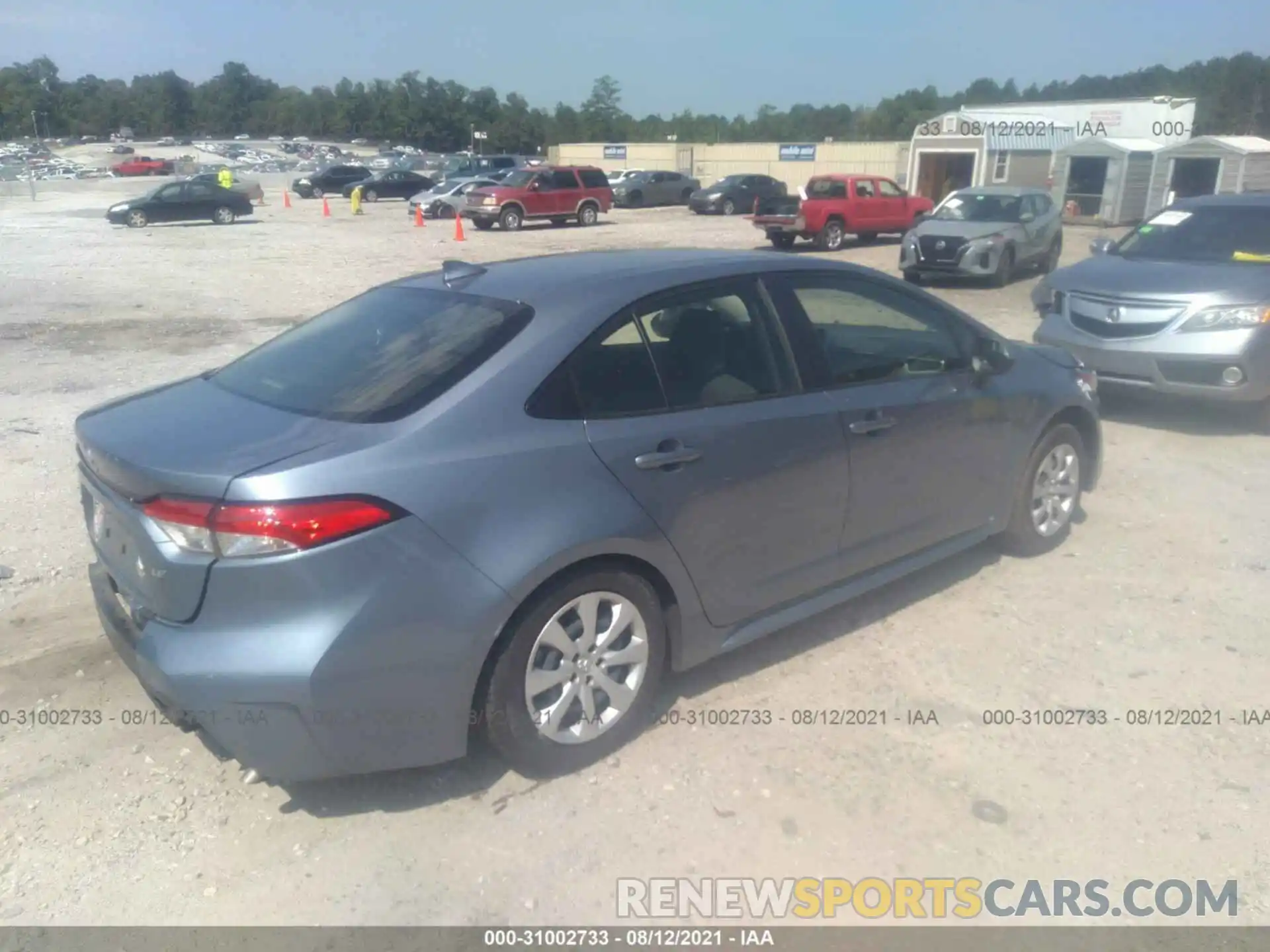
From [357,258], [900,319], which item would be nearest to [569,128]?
[357,258]

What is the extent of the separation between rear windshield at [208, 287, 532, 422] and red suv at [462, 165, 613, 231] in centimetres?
2753

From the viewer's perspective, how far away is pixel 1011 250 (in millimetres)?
16938

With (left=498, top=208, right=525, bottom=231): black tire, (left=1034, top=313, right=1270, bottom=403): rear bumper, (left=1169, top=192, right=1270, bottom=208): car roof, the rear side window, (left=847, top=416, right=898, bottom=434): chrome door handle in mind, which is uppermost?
(left=1169, top=192, right=1270, bottom=208): car roof

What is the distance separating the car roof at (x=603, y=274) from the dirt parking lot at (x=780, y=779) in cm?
158

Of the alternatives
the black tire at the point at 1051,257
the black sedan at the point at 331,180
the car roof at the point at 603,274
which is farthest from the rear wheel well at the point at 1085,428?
the black sedan at the point at 331,180

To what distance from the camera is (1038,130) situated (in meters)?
33.2

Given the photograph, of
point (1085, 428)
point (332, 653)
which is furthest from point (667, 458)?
point (1085, 428)

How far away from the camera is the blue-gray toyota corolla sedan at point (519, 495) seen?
288 cm

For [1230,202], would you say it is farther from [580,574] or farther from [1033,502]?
[580,574]

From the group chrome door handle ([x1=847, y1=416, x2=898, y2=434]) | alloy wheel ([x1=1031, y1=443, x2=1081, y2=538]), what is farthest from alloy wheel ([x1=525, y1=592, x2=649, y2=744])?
alloy wheel ([x1=1031, y1=443, x2=1081, y2=538])

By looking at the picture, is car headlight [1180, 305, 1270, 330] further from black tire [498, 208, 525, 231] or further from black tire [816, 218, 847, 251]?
black tire [498, 208, 525, 231]

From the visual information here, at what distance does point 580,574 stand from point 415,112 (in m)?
122

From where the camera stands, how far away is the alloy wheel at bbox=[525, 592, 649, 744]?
3.30m

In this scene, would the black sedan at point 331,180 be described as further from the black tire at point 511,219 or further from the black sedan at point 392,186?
the black tire at point 511,219
